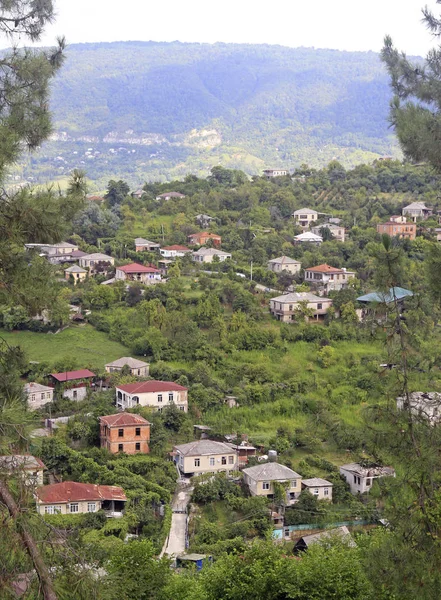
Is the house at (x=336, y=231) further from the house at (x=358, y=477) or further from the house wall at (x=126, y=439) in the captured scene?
the house wall at (x=126, y=439)

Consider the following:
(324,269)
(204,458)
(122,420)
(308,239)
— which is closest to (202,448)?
(204,458)

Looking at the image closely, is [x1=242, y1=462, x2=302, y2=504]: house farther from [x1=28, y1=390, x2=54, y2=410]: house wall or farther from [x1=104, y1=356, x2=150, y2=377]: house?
[x1=28, y1=390, x2=54, y2=410]: house wall

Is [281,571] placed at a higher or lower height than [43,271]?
lower

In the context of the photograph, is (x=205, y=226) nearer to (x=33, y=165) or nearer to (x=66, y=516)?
(x=66, y=516)

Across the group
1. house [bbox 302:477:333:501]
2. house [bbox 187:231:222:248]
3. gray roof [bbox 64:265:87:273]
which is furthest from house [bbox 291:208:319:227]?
house [bbox 302:477:333:501]

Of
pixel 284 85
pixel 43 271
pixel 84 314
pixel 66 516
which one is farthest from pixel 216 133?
pixel 43 271

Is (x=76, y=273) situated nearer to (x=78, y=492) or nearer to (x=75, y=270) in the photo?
(x=75, y=270)
